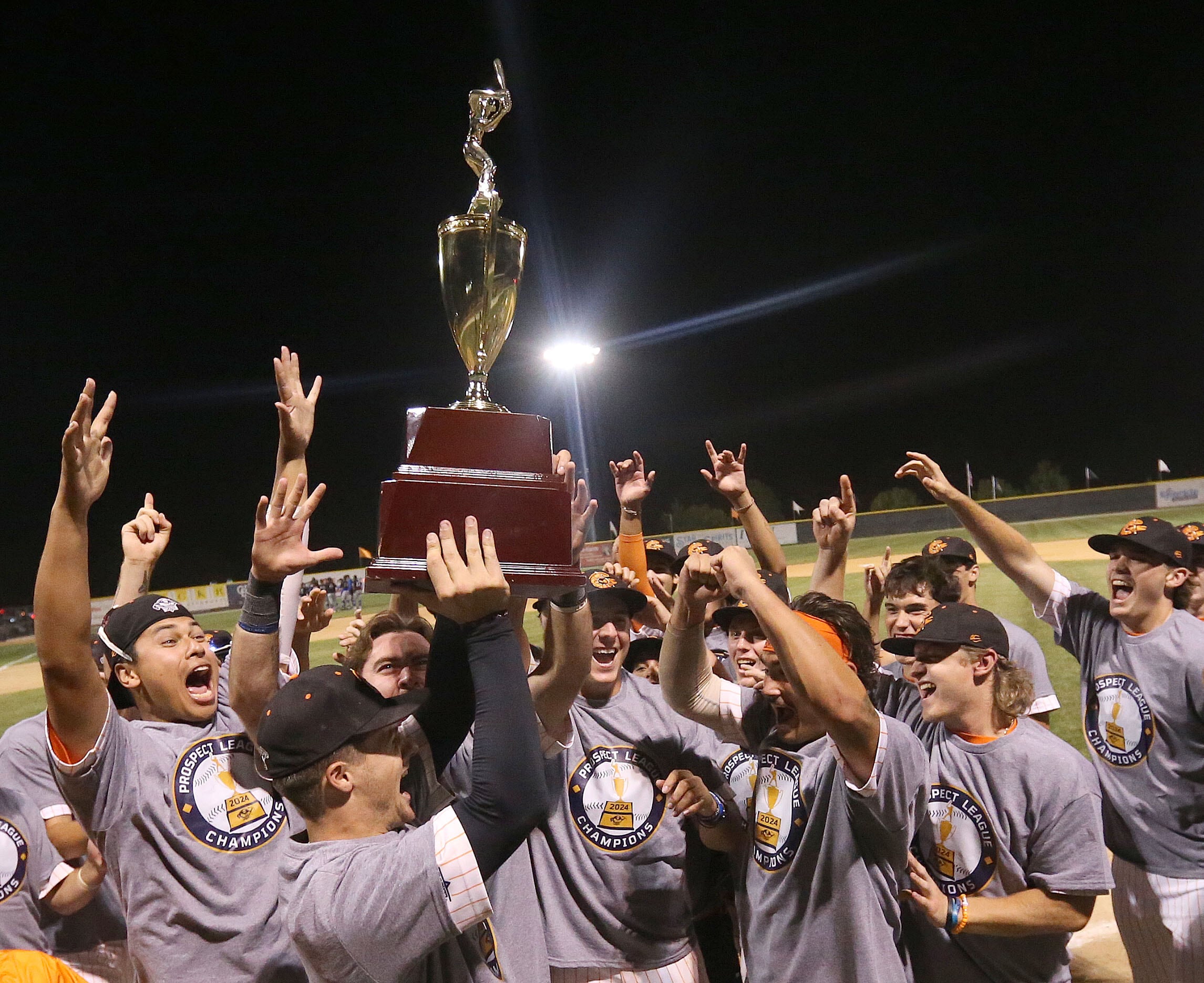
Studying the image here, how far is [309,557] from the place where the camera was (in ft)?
7.09

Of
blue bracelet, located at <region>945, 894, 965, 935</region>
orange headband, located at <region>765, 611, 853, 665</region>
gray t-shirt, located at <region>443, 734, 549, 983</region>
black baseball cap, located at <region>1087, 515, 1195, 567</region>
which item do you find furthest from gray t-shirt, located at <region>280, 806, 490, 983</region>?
black baseball cap, located at <region>1087, 515, 1195, 567</region>

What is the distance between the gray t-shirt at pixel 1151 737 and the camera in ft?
12.0

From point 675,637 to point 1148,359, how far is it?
43.7 m

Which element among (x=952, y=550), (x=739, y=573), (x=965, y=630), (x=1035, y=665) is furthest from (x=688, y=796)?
(x=952, y=550)

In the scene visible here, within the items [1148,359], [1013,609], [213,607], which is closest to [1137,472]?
[1148,359]

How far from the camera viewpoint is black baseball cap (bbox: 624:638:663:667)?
4.03m

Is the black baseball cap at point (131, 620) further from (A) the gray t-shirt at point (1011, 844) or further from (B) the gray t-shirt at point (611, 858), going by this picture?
(A) the gray t-shirt at point (1011, 844)

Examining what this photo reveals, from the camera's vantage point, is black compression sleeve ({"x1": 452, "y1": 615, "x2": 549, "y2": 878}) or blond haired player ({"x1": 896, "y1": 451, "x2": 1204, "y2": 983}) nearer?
black compression sleeve ({"x1": 452, "y1": 615, "x2": 549, "y2": 878})

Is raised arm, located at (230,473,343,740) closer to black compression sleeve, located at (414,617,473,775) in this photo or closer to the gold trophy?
black compression sleeve, located at (414,617,473,775)

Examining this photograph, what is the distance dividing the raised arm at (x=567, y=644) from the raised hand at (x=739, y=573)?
1.31ft

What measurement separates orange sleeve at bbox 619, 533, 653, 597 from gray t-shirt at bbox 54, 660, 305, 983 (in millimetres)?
2009

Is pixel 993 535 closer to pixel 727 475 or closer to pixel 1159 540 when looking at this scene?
pixel 1159 540

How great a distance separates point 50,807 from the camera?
3236 mm

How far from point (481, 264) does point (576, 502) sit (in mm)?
794
